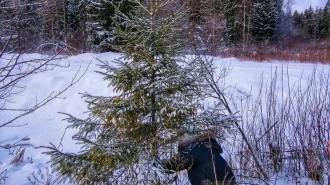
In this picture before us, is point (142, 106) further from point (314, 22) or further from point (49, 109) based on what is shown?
point (314, 22)

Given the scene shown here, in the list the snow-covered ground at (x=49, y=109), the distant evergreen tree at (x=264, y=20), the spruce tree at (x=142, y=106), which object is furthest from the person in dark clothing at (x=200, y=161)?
the distant evergreen tree at (x=264, y=20)

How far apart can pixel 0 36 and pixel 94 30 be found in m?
19.4

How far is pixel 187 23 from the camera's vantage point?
15.9 ft

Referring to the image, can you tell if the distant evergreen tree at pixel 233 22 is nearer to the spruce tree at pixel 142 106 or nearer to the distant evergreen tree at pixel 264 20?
the distant evergreen tree at pixel 264 20

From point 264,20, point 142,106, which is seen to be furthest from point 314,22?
point 142,106

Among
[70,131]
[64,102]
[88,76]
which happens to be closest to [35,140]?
[70,131]

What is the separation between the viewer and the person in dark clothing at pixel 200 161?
4.09m

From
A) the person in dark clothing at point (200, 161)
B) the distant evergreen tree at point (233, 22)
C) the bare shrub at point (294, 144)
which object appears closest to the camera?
the person in dark clothing at point (200, 161)

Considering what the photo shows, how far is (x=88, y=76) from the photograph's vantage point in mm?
11922

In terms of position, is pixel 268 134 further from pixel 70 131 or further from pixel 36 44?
pixel 70 131

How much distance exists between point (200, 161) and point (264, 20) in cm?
3381

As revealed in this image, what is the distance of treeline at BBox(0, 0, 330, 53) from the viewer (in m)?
3.46

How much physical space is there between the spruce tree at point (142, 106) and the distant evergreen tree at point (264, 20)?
100 ft

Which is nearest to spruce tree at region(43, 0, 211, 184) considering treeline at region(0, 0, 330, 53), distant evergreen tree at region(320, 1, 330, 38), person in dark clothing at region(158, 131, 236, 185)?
person in dark clothing at region(158, 131, 236, 185)
